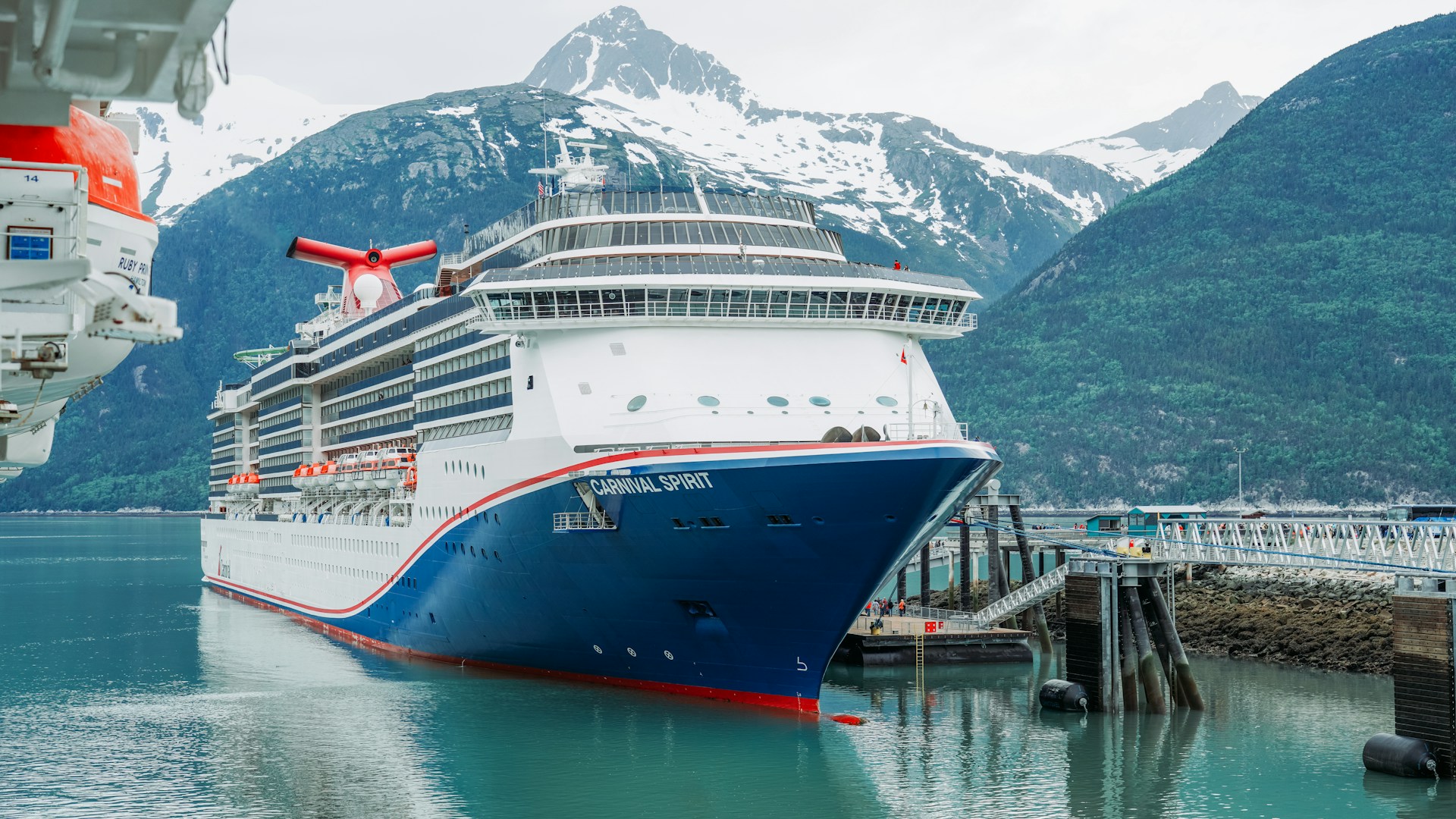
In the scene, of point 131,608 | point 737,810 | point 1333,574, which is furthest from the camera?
point 131,608

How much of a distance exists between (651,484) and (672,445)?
168cm

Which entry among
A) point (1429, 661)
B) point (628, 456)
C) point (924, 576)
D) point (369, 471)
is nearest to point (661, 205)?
point (628, 456)

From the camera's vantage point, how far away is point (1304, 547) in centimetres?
3647

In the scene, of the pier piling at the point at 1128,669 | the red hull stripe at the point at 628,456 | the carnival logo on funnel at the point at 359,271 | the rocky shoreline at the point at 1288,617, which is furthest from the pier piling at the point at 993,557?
the carnival logo on funnel at the point at 359,271

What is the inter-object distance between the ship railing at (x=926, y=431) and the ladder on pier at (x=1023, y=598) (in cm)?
1434

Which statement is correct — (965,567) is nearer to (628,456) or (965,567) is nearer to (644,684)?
(644,684)

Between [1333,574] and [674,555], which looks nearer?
[674,555]

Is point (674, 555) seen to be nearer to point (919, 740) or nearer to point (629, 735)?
point (629, 735)

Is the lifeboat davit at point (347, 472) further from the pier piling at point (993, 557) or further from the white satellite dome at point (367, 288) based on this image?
the pier piling at point (993, 557)

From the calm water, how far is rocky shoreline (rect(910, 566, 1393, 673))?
1963 millimetres

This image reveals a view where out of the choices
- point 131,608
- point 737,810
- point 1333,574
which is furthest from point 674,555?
point 131,608

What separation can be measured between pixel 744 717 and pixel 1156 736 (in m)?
10.0

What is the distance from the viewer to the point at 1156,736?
112 ft

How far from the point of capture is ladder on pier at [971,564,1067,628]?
47656 millimetres
